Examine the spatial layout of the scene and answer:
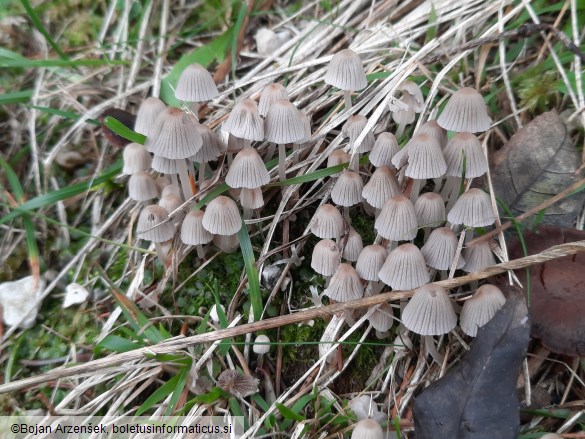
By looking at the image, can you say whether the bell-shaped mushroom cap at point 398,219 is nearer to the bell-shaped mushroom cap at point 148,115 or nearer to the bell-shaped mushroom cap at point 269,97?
the bell-shaped mushroom cap at point 269,97

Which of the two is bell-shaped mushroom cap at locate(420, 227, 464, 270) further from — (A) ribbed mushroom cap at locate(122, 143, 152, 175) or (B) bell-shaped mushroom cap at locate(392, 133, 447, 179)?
(A) ribbed mushroom cap at locate(122, 143, 152, 175)

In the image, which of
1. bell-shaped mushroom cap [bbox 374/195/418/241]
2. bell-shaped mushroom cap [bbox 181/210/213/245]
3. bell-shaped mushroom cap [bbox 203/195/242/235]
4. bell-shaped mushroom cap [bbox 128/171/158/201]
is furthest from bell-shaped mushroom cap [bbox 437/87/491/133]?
bell-shaped mushroom cap [bbox 128/171/158/201]

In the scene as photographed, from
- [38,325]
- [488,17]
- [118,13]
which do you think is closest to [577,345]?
[488,17]

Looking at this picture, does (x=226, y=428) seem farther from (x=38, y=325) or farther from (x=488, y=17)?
(x=488, y=17)

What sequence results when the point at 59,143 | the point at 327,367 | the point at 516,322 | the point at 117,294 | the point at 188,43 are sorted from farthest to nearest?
the point at 188,43, the point at 59,143, the point at 117,294, the point at 327,367, the point at 516,322

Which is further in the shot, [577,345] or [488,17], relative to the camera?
[488,17]

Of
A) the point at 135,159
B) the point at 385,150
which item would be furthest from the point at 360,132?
the point at 135,159

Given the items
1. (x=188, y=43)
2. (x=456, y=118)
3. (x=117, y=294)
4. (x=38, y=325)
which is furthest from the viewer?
(x=188, y=43)
